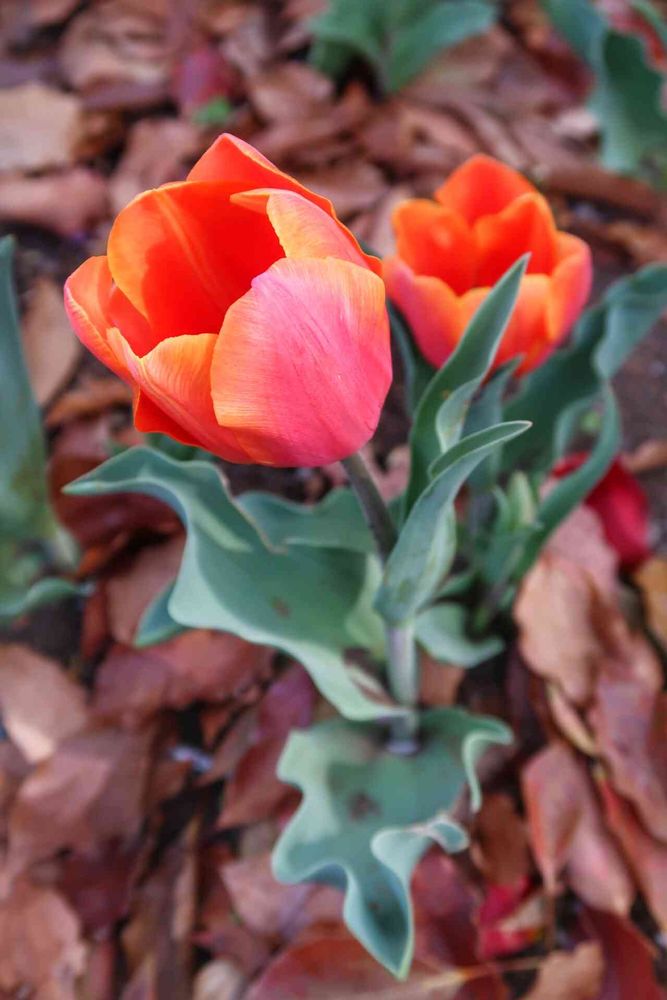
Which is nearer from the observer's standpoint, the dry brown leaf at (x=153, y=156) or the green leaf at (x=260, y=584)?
the green leaf at (x=260, y=584)

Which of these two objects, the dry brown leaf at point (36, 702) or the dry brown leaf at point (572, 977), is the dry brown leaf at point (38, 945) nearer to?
the dry brown leaf at point (36, 702)

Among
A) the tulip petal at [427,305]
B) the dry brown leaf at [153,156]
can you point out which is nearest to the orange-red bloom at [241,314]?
the tulip petal at [427,305]

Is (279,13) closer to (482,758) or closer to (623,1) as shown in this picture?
(623,1)

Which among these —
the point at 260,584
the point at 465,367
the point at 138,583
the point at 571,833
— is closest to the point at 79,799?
the point at 138,583

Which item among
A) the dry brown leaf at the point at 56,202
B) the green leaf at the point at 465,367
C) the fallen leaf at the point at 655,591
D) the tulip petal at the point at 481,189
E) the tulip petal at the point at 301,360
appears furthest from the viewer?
the dry brown leaf at the point at 56,202

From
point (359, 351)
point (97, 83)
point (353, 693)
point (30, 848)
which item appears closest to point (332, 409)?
point (359, 351)

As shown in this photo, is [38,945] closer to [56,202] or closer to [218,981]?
[218,981]

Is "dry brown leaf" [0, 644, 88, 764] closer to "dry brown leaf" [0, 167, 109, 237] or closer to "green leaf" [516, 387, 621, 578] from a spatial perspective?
Result: "green leaf" [516, 387, 621, 578]
